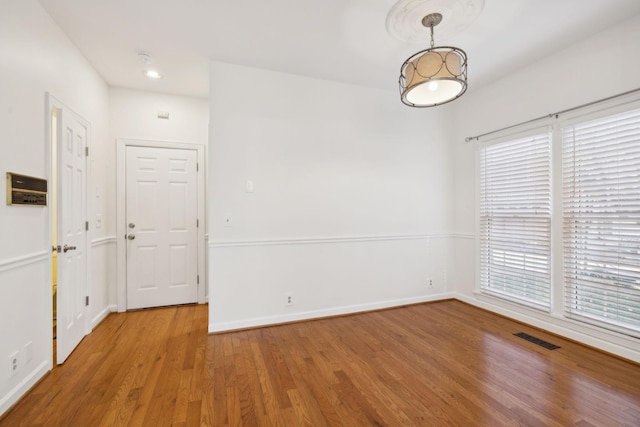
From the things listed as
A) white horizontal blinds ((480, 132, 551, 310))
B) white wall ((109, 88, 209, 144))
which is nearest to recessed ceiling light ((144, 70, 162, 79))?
white wall ((109, 88, 209, 144))

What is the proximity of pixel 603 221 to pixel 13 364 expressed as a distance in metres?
4.66

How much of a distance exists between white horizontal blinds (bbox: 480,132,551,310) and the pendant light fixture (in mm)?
1652

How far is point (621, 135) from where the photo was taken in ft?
7.86

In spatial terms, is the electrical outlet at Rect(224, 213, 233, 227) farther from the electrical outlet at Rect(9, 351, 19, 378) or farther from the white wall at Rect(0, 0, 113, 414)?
the electrical outlet at Rect(9, 351, 19, 378)

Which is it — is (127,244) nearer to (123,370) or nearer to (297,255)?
(123,370)

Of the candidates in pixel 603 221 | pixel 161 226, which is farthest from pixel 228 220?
pixel 603 221

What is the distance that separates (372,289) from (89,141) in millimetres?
3590

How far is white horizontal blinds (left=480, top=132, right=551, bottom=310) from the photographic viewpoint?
9.76 ft

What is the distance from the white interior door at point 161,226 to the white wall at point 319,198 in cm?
110

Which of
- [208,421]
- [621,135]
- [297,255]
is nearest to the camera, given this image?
[208,421]

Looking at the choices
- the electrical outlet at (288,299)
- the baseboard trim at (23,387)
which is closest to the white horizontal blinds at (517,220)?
the electrical outlet at (288,299)

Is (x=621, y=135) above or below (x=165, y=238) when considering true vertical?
above

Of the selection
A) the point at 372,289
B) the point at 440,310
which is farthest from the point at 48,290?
the point at 440,310

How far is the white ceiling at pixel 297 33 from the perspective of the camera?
2.17 meters
